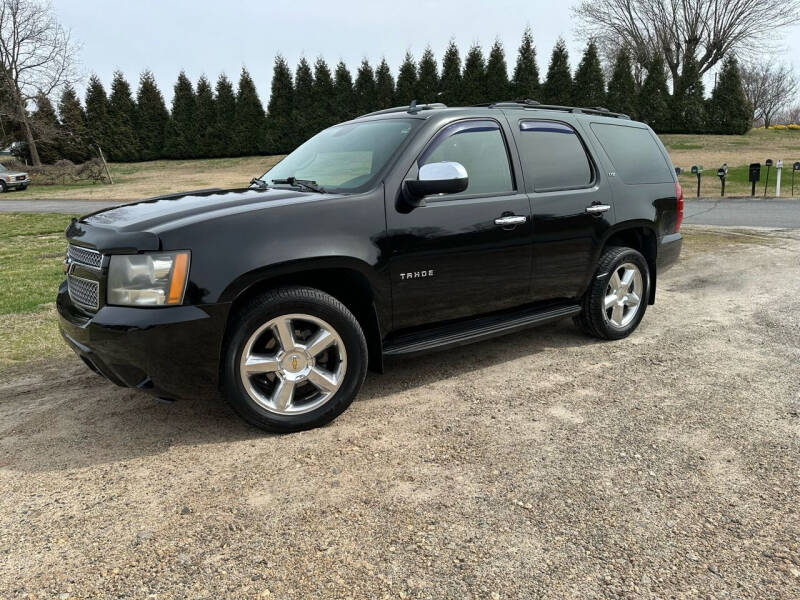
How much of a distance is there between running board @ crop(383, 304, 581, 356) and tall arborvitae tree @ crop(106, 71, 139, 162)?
41.3 m

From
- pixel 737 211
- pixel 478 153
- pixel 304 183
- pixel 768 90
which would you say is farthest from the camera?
pixel 768 90

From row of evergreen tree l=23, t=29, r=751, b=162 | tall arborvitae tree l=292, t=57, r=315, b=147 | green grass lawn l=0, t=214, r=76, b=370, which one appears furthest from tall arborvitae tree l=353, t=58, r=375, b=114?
green grass lawn l=0, t=214, r=76, b=370

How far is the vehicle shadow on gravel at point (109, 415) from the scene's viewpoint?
320 centimetres

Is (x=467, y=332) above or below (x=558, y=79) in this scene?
below

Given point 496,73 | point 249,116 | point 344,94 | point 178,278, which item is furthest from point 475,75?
point 178,278

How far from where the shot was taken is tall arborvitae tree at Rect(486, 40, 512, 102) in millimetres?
37281

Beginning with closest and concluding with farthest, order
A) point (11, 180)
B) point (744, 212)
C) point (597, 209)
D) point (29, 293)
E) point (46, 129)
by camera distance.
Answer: point (597, 209), point (29, 293), point (744, 212), point (11, 180), point (46, 129)

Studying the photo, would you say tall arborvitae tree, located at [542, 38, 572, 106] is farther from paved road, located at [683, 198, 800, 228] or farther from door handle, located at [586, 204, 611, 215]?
door handle, located at [586, 204, 611, 215]

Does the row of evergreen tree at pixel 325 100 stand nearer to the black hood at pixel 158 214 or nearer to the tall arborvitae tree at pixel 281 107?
the tall arborvitae tree at pixel 281 107

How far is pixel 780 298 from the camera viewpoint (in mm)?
6113

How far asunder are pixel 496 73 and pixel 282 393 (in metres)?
37.6

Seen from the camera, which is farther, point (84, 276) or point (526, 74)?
point (526, 74)

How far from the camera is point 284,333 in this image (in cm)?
327

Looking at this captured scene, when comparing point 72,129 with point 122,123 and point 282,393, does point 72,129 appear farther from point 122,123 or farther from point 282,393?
point 282,393
